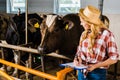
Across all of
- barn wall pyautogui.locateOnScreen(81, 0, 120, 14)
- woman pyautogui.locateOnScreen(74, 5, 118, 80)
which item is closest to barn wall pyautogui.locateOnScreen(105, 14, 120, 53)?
barn wall pyautogui.locateOnScreen(81, 0, 120, 14)

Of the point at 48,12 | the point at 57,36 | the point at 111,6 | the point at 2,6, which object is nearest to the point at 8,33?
the point at 57,36

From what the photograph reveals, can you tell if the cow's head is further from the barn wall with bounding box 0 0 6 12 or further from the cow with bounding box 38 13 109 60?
the barn wall with bounding box 0 0 6 12

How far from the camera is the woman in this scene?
1952 mm

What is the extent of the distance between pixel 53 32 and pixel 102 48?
5.68ft

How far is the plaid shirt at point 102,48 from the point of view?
6.40 ft

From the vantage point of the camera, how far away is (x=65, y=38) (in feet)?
13.1

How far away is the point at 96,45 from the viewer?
2023 millimetres

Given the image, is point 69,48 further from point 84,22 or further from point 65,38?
point 84,22

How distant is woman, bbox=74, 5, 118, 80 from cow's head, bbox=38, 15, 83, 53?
4.55 feet

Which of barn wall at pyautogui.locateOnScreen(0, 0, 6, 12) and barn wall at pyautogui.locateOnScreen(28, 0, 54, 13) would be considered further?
barn wall at pyautogui.locateOnScreen(0, 0, 6, 12)

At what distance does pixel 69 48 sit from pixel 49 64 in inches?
75.4

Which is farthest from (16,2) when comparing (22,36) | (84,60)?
(84,60)

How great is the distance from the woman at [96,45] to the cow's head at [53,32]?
4.55ft

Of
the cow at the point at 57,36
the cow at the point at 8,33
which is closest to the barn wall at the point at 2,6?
the cow at the point at 8,33
